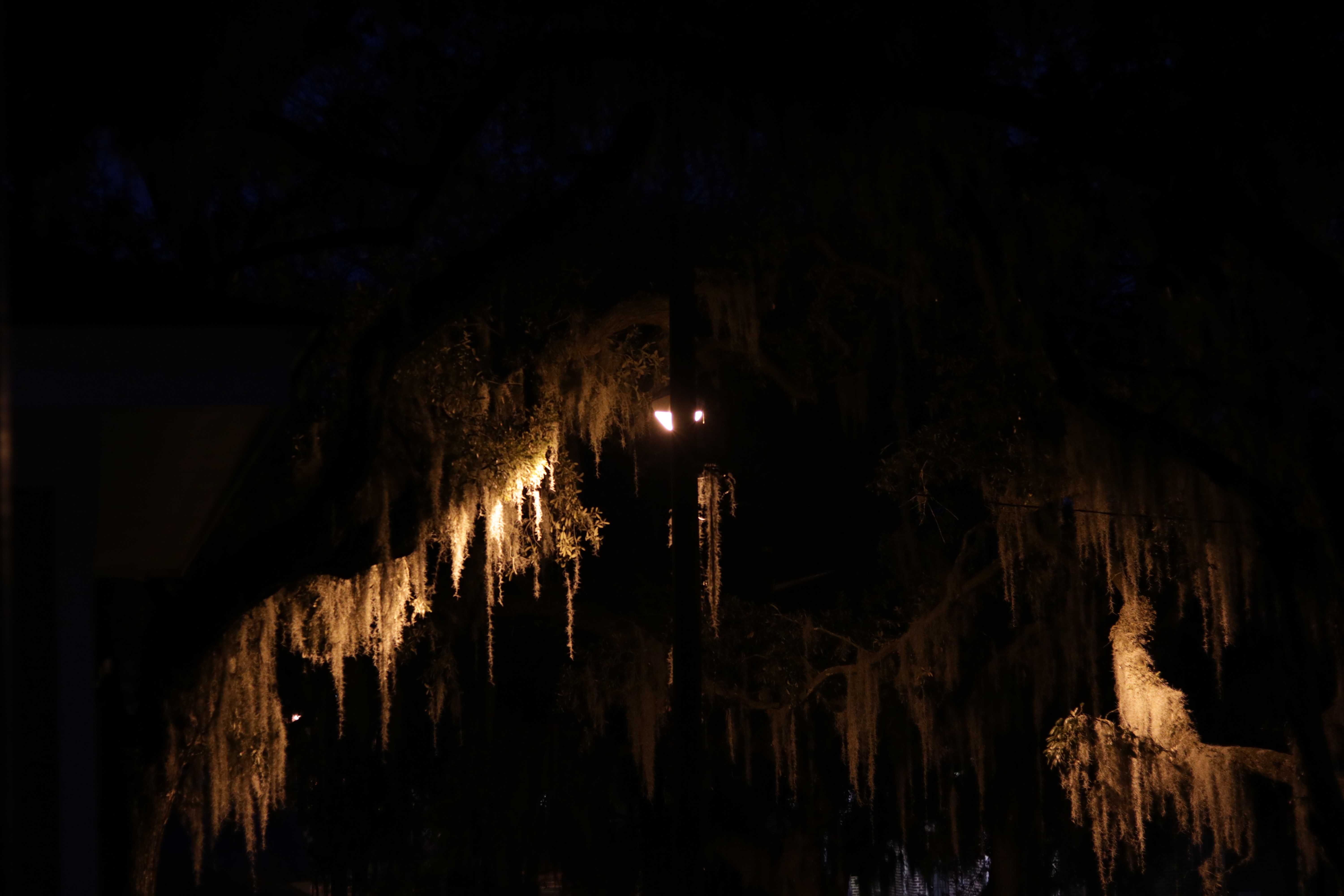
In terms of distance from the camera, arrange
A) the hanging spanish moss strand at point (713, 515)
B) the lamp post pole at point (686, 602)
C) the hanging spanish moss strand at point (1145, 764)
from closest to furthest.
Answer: the lamp post pole at point (686, 602)
the hanging spanish moss strand at point (1145, 764)
the hanging spanish moss strand at point (713, 515)

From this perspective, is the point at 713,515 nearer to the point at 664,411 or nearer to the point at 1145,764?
Answer: the point at 664,411

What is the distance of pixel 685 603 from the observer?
17.9 feet

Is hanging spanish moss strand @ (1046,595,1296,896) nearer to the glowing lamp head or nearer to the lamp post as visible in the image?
the glowing lamp head

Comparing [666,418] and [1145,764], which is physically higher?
[666,418]

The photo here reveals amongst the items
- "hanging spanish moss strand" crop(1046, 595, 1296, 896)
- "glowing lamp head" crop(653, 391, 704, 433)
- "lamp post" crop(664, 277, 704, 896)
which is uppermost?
"glowing lamp head" crop(653, 391, 704, 433)

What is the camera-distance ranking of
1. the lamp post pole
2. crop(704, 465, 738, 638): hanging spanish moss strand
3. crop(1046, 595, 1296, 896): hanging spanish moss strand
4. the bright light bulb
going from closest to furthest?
1. the lamp post pole
2. the bright light bulb
3. crop(1046, 595, 1296, 896): hanging spanish moss strand
4. crop(704, 465, 738, 638): hanging spanish moss strand

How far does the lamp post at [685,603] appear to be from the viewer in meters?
5.20

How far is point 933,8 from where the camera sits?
657cm

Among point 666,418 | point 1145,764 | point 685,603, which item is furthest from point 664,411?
point 1145,764

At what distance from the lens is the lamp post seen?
520cm

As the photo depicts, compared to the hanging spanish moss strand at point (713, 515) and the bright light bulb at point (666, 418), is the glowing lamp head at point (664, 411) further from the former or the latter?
the hanging spanish moss strand at point (713, 515)

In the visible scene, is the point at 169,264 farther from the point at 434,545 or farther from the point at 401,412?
the point at 434,545

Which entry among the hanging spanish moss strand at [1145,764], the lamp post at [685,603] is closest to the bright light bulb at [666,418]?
the lamp post at [685,603]

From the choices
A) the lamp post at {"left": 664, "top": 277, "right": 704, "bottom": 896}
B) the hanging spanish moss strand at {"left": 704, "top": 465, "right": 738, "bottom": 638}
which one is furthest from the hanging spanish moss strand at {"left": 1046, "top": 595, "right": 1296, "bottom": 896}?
the lamp post at {"left": 664, "top": 277, "right": 704, "bottom": 896}
